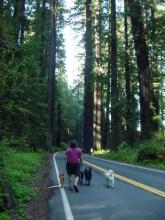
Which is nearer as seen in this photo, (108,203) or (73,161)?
(108,203)

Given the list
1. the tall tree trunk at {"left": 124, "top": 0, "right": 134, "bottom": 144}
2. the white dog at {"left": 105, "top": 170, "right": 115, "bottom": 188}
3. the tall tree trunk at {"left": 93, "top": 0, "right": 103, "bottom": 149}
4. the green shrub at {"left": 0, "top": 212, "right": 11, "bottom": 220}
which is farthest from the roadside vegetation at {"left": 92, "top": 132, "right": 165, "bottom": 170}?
the tall tree trunk at {"left": 93, "top": 0, "right": 103, "bottom": 149}

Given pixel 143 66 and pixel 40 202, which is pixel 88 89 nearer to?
pixel 143 66

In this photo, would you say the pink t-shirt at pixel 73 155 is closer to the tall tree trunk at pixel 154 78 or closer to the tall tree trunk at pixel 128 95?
the tall tree trunk at pixel 154 78

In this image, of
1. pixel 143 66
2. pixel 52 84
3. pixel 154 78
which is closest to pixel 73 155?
pixel 143 66

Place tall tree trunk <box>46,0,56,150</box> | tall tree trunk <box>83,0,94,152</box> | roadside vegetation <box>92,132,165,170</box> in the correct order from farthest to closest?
1. tall tree trunk <box>46,0,56,150</box>
2. tall tree trunk <box>83,0,94,152</box>
3. roadside vegetation <box>92,132,165,170</box>

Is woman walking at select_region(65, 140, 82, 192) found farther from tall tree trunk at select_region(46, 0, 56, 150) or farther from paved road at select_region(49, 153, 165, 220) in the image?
tall tree trunk at select_region(46, 0, 56, 150)

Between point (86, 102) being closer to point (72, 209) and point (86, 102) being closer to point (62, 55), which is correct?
point (62, 55)

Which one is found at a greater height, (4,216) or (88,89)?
(88,89)

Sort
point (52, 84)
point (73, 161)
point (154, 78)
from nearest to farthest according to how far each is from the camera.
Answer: point (73, 161) < point (154, 78) < point (52, 84)

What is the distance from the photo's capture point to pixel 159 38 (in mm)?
31938

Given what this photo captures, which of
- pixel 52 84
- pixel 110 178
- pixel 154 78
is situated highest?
pixel 52 84

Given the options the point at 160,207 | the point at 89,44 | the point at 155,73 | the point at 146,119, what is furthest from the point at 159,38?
the point at 160,207

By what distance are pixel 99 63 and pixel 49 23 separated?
32.5 ft

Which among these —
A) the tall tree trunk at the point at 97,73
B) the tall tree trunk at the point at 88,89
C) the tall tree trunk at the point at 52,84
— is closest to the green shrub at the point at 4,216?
the tall tree trunk at the point at 97,73
